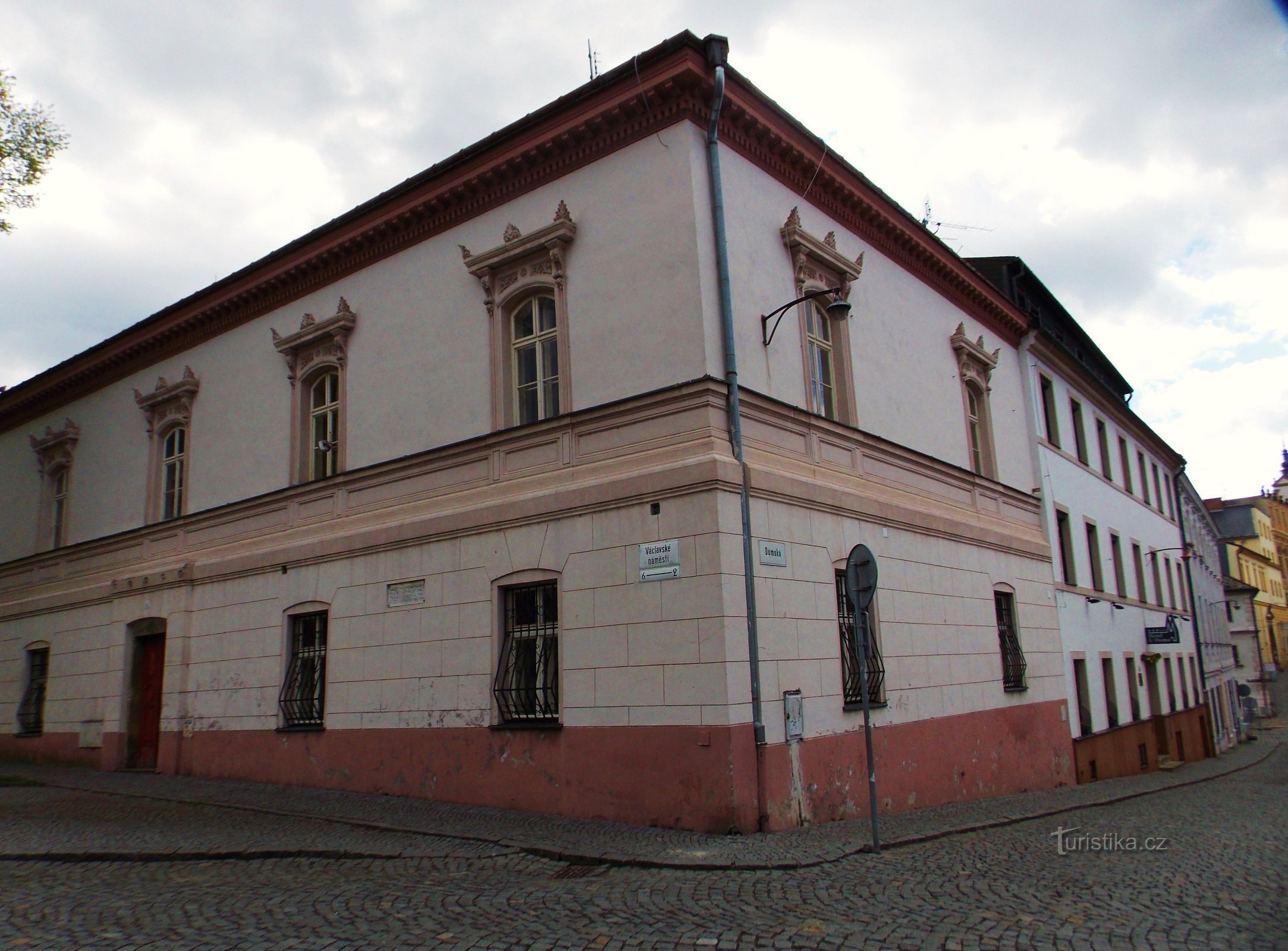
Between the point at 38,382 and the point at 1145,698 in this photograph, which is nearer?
the point at 38,382

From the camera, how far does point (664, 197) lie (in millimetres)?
11359

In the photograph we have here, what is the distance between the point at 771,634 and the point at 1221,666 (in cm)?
3459

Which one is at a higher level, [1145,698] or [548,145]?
[548,145]

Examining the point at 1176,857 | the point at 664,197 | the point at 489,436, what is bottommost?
the point at 1176,857

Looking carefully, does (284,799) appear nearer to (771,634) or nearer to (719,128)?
(771,634)

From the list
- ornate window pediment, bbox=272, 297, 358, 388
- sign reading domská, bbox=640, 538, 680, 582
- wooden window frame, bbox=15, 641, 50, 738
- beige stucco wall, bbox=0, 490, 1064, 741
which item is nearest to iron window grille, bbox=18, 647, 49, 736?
wooden window frame, bbox=15, 641, 50, 738

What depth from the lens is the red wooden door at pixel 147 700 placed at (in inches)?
632

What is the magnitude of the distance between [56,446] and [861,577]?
18.2m

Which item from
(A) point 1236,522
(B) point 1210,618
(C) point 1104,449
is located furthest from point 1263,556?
(C) point 1104,449

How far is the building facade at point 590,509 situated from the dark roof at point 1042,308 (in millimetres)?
5030

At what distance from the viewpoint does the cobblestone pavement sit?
635 cm

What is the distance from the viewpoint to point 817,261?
13320mm

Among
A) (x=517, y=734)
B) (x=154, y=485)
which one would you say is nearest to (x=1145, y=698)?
(x=517, y=734)

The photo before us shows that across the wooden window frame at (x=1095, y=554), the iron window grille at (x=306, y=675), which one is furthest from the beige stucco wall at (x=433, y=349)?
the wooden window frame at (x=1095, y=554)
